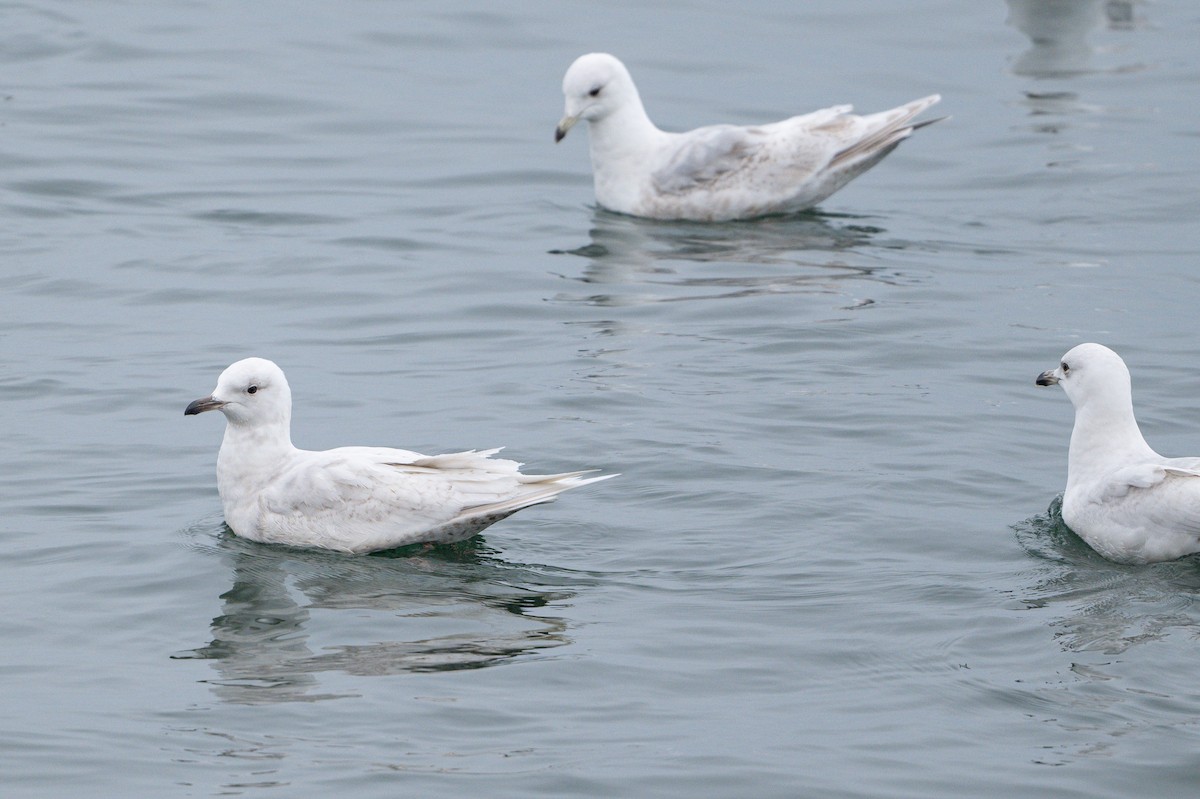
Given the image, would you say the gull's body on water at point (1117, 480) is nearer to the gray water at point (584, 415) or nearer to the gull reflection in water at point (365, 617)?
the gray water at point (584, 415)

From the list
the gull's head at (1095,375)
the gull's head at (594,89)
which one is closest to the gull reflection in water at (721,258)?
the gull's head at (594,89)

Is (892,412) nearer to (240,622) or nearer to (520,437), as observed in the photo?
(520,437)

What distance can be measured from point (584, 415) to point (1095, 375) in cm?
332

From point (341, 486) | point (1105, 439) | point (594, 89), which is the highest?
point (594, 89)

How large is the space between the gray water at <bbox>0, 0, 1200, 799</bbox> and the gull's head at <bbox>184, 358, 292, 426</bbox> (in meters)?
0.69

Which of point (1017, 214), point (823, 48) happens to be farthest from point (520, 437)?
point (823, 48)

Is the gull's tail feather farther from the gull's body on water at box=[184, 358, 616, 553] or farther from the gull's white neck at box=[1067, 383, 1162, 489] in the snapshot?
the gull's body on water at box=[184, 358, 616, 553]

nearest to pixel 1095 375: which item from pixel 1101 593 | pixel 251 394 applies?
pixel 1101 593

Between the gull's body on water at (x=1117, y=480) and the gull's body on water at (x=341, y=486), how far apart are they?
8.33ft

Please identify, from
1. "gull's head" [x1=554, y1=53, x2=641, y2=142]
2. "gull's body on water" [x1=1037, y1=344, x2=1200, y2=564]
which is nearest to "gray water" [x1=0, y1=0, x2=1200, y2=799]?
"gull's body on water" [x1=1037, y1=344, x2=1200, y2=564]

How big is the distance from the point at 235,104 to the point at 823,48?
25.5 ft

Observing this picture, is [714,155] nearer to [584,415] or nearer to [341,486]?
[584,415]

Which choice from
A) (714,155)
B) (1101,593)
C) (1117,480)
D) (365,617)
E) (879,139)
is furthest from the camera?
(879,139)

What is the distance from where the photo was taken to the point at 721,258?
15742mm
